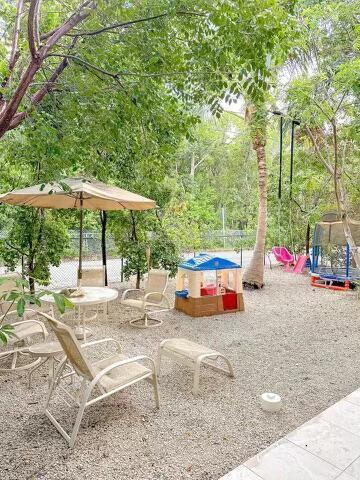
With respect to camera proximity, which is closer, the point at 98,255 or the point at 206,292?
the point at 206,292

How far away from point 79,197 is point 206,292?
3.10 meters

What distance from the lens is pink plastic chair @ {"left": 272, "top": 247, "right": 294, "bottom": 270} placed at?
1216 centimetres

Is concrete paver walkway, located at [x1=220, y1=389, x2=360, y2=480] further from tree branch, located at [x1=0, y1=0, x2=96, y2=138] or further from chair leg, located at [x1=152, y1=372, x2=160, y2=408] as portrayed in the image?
tree branch, located at [x1=0, y1=0, x2=96, y2=138]

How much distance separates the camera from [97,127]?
12.8 feet

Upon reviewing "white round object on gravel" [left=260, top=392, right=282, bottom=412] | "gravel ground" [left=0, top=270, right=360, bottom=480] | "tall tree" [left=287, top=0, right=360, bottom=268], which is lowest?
"gravel ground" [left=0, top=270, right=360, bottom=480]

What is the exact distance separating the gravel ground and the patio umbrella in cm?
208

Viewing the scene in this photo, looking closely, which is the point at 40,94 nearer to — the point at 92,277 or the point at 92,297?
the point at 92,297

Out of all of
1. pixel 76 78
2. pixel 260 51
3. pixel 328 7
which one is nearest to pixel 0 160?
pixel 76 78

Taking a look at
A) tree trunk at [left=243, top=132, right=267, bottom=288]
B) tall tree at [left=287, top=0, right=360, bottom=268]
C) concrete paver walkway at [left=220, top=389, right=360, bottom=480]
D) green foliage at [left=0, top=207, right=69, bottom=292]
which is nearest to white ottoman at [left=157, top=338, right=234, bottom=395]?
concrete paver walkway at [left=220, top=389, right=360, bottom=480]

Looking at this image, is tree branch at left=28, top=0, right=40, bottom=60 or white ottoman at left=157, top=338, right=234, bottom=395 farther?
white ottoman at left=157, top=338, right=234, bottom=395

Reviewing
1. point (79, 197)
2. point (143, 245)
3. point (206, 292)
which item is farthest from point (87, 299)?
point (143, 245)

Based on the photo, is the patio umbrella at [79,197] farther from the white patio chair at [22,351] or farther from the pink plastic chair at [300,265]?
the pink plastic chair at [300,265]

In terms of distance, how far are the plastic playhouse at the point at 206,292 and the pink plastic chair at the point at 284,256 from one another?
5824mm

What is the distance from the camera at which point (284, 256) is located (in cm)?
1229
